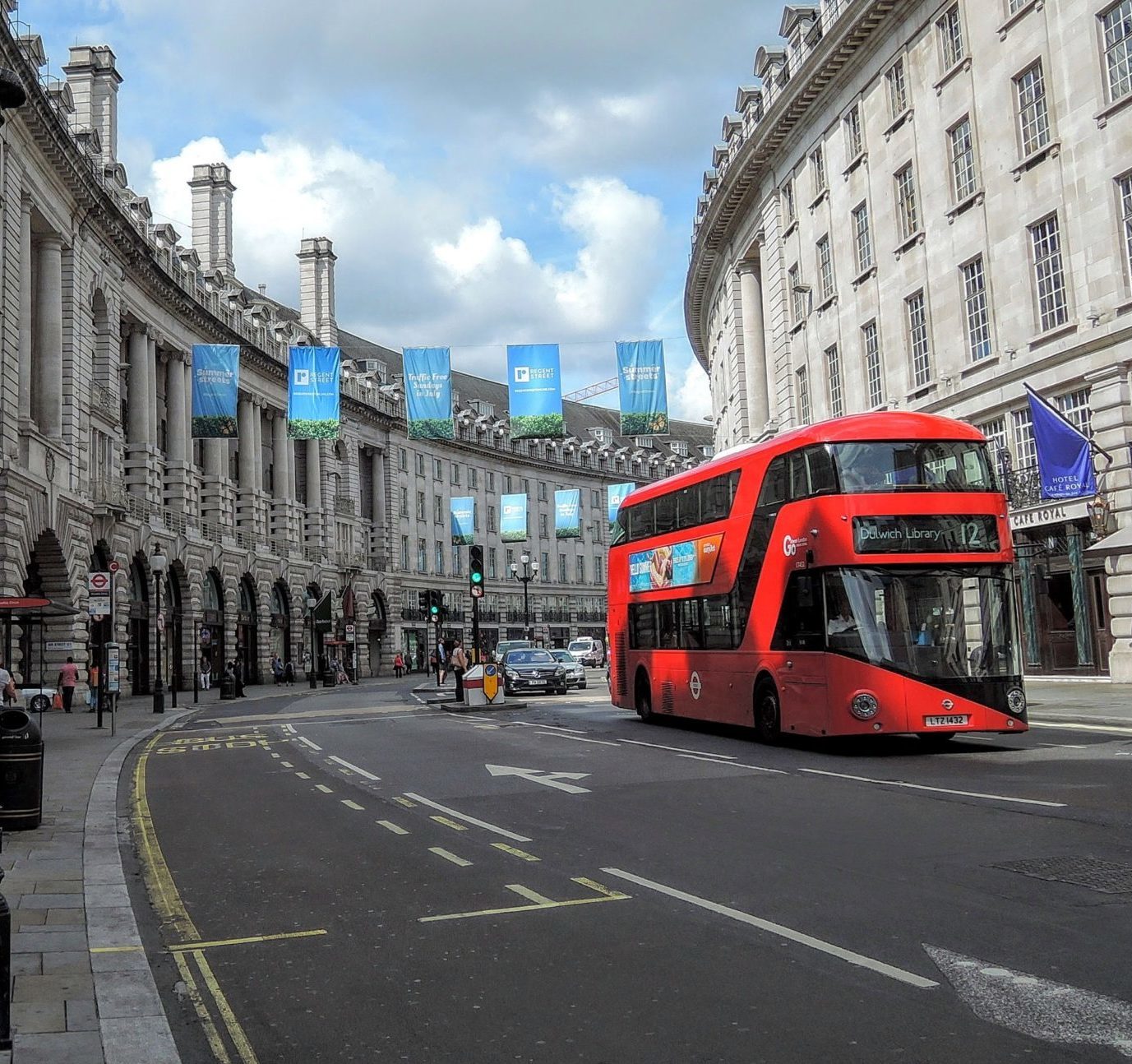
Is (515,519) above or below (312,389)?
below

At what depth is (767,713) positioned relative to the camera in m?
18.4

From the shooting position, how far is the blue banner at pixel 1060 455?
2488 centimetres

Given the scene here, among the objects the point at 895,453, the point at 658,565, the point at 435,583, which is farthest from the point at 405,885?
the point at 435,583

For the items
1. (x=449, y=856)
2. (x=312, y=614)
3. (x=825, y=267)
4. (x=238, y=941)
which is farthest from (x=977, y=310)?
(x=312, y=614)

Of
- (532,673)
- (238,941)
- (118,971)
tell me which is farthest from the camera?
(532,673)

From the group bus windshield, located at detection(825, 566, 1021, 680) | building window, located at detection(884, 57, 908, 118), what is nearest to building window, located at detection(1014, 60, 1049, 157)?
building window, located at detection(884, 57, 908, 118)

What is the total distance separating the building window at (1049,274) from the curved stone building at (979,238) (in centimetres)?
5

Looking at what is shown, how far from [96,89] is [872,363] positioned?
3409cm

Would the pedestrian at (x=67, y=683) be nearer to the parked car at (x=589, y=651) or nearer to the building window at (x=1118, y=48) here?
the building window at (x=1118, y=48)

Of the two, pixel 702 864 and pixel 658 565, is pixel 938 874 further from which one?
pixel 658 565

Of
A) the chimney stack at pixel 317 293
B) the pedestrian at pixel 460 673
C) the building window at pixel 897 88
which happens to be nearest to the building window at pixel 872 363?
the building window at pixel 897 88

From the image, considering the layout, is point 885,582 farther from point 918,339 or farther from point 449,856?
point 918,339

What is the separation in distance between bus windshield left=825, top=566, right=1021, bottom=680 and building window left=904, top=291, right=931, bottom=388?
17459 mm

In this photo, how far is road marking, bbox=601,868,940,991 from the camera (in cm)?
564
